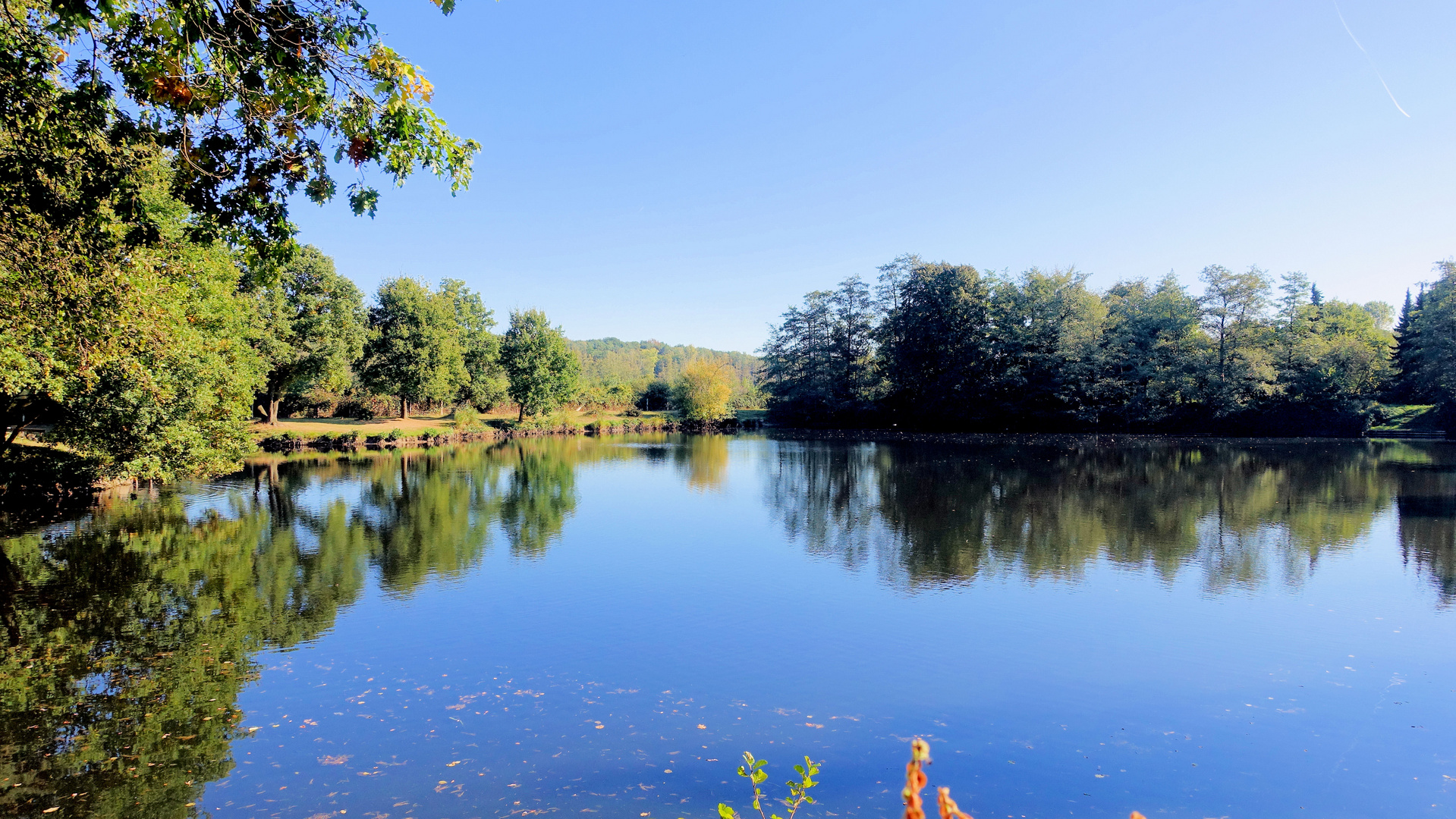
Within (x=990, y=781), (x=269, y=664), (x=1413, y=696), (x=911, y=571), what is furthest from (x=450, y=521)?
(x=1413, y=696)

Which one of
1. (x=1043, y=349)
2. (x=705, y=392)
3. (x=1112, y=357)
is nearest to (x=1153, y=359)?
(x=1112, y=357)

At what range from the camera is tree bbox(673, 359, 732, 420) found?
66000 millimetres

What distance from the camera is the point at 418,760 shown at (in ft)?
19.8

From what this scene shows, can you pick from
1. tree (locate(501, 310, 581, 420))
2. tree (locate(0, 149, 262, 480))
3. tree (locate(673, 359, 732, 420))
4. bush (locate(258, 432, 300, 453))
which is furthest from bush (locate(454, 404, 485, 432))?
tree (locate(0, 149, 262, 480))

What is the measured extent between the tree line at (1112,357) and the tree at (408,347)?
101 feet

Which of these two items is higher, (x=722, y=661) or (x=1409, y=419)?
(x=1409, y=419)

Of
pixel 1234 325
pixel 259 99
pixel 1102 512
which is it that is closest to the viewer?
pixel 259 99

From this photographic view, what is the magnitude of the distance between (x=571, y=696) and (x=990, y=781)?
4064mm

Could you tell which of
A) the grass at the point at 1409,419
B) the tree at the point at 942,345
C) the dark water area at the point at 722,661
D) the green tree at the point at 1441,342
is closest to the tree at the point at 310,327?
the dark water area at the point at 722,661

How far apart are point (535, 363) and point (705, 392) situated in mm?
15447

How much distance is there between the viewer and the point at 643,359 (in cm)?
14425

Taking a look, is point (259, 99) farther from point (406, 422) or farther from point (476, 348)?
point (476, 348)

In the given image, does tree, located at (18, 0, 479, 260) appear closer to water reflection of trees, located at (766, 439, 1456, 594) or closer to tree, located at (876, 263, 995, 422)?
water reflection of trees, located at (766, 439, 1456, 594)

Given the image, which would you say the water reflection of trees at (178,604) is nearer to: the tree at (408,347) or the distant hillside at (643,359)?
the tree at (408,347)
